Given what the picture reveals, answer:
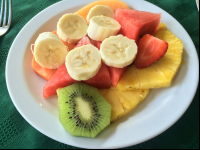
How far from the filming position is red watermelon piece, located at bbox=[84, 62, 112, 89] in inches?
47.5

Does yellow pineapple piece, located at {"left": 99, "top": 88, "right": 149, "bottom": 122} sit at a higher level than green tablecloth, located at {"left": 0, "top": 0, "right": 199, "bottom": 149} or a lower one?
higher

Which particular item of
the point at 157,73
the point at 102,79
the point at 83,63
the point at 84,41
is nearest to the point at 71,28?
the point at 84,41

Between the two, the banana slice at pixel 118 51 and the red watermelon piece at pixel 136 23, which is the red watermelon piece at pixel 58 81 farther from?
the red watermelon piece at pixel 136 23

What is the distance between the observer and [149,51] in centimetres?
126

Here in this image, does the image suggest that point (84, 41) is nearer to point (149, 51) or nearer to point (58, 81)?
point (58, 81)

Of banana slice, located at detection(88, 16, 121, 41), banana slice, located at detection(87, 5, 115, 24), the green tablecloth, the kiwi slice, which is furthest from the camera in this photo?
banana slice, located at detection(87, 5, 115, 24)

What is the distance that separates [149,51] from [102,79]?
0.40 meters

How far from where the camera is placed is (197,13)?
177 centimetres

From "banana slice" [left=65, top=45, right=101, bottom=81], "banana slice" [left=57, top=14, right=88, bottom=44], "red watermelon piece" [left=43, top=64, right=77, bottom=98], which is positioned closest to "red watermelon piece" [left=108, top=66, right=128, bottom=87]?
"banana slice" [left=65, top=45, right=101, bottom=81]

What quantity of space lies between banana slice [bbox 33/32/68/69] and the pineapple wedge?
0.47 m

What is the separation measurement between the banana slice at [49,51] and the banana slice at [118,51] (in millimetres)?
305

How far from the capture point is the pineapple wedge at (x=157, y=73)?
46.1 inches

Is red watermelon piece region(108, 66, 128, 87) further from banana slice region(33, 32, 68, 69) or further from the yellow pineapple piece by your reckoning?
banana slice region(33, 32, 68, 69)

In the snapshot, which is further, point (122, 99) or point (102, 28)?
point (102, 28)
